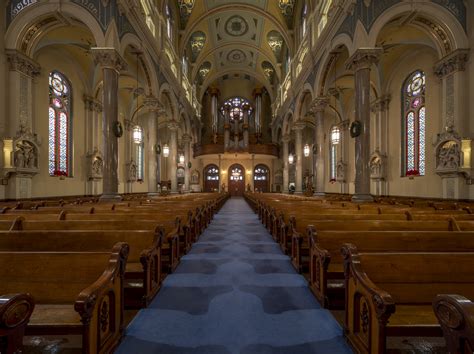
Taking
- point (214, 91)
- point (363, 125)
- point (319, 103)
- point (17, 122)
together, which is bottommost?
point (363, 125)

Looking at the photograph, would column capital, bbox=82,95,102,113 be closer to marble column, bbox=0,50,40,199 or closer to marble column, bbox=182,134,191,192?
marble column, bbox=0,50,40,199

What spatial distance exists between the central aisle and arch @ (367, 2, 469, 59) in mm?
9141

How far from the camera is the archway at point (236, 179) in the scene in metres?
33.3

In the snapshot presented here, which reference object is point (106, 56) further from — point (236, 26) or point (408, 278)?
point (236, 26)

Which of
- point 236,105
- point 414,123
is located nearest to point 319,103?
point 414,123

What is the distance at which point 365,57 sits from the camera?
973 cm

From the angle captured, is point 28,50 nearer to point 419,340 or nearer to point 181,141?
point 419,340

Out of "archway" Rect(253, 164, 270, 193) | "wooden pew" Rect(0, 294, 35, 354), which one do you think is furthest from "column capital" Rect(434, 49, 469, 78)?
"archway" Rect(253, 164, 270, 193)

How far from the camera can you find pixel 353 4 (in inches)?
405

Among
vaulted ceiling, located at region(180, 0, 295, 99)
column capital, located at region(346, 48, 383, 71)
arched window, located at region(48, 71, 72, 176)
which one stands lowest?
arched window, located at region(48, 71, 72, 176)

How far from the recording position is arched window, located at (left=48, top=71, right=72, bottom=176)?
41.8ft

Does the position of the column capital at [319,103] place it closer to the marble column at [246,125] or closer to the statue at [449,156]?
the statue at [449,156]

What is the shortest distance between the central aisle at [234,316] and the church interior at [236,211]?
0.08 feet

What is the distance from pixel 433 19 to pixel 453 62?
1.62 metres
